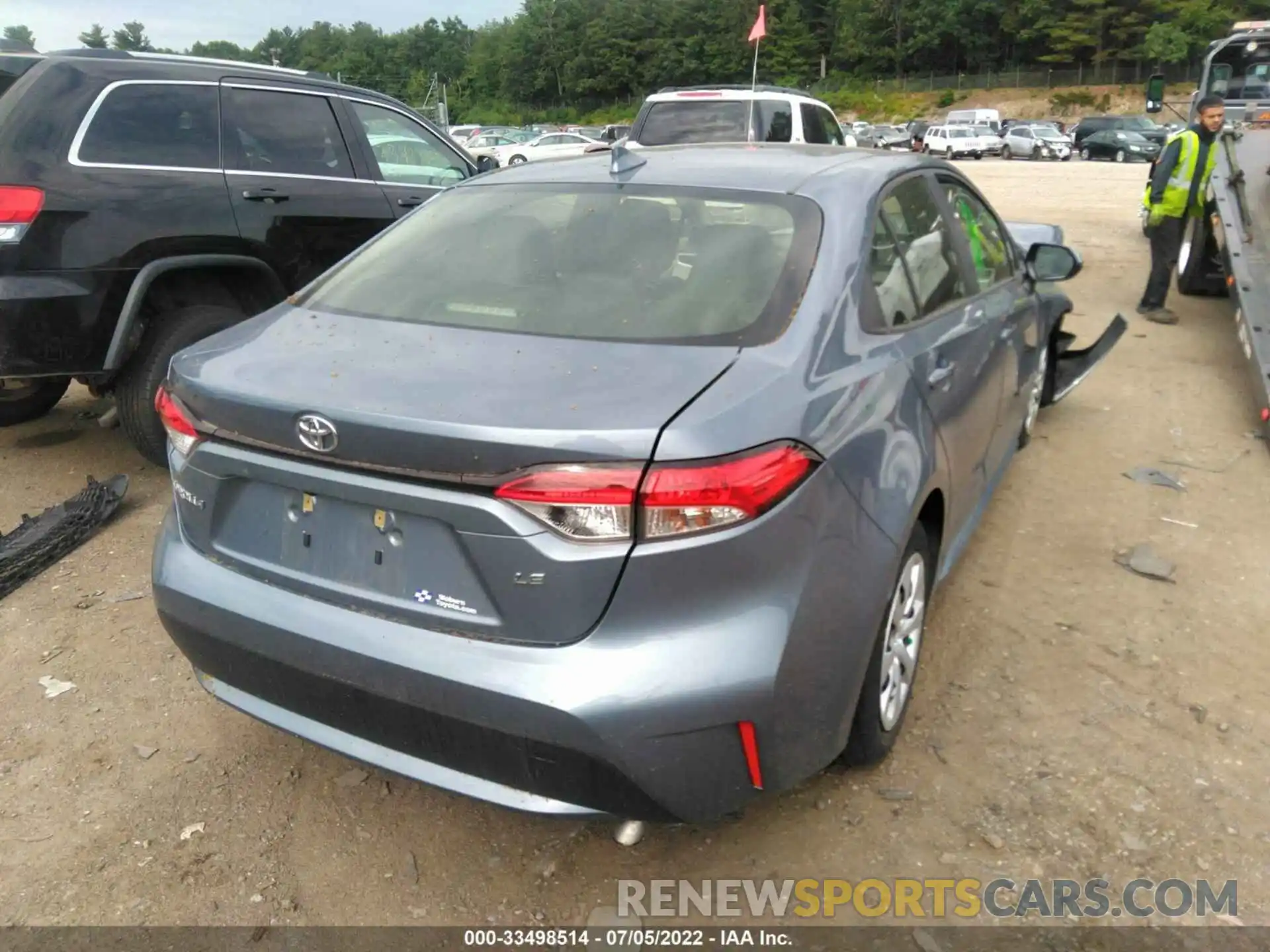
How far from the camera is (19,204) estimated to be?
4137 millimetres

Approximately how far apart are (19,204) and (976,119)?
147 ft

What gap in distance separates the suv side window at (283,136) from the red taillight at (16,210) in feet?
3.44

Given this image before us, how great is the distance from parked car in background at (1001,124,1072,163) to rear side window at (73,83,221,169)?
120 feet

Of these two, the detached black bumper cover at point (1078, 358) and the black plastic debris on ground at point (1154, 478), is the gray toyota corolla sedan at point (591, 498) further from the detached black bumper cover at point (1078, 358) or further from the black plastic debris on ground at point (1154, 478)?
the detached black bumper cover at point (1078, 358)

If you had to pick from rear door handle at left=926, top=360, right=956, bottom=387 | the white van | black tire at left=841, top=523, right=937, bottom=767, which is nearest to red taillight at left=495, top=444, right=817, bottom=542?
black tire at left=841, top=523, right=937, bottom=767

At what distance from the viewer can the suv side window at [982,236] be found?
3574mm

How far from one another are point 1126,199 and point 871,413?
18232 mm

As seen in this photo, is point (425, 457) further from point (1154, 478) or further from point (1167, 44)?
point (1167, 44)

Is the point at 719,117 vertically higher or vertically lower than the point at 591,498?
lower

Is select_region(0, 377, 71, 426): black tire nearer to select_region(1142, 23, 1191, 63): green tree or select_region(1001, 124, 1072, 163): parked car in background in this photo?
select_region(1001, 124, 1072, 163): parked car in background

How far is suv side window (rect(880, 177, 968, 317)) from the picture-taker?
290cm

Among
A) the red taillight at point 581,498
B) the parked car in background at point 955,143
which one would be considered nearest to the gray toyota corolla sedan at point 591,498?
the red taillight at point 581,498

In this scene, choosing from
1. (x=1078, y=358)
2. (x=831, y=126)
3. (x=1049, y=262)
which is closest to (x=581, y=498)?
(x=1049, y=262)

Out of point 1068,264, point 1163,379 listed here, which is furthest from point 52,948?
point 1163,379
